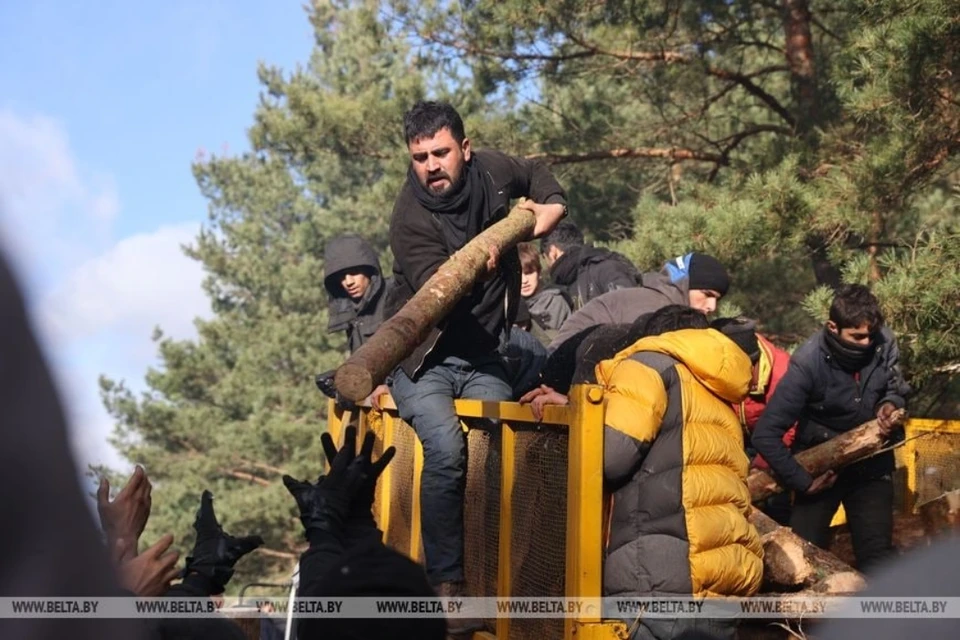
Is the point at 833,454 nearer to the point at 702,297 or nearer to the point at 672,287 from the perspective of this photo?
the point at 702,297

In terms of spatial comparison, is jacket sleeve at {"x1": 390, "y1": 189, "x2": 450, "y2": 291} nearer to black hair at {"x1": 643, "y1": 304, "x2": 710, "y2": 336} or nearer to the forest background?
black hair at {"x1": 643, "y1": 304, "x2": 710, "y2": 336}

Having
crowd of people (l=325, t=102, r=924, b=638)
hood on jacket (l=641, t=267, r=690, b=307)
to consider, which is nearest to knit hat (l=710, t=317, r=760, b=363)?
crowd of people (l=325, t=102, r=924, b=638)

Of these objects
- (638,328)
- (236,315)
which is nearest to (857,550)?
(638,328)

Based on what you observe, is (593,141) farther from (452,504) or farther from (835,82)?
(452,504)

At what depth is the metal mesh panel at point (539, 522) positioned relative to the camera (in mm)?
4512

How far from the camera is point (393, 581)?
7.24ft

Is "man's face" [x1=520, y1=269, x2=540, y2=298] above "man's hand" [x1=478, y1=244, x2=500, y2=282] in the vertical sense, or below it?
above

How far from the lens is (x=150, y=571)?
2.66 m

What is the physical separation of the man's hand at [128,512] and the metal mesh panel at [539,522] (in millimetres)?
1741

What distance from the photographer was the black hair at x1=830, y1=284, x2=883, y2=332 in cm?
648

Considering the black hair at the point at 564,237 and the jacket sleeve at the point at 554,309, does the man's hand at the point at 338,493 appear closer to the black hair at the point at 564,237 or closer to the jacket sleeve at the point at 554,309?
the jacket sleeve at the point at 554,309

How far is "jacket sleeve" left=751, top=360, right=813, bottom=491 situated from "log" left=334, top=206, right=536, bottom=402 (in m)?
1.66

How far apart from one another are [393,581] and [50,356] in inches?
43.9

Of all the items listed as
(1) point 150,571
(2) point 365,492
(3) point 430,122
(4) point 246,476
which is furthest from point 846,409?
(4) point 246,476
